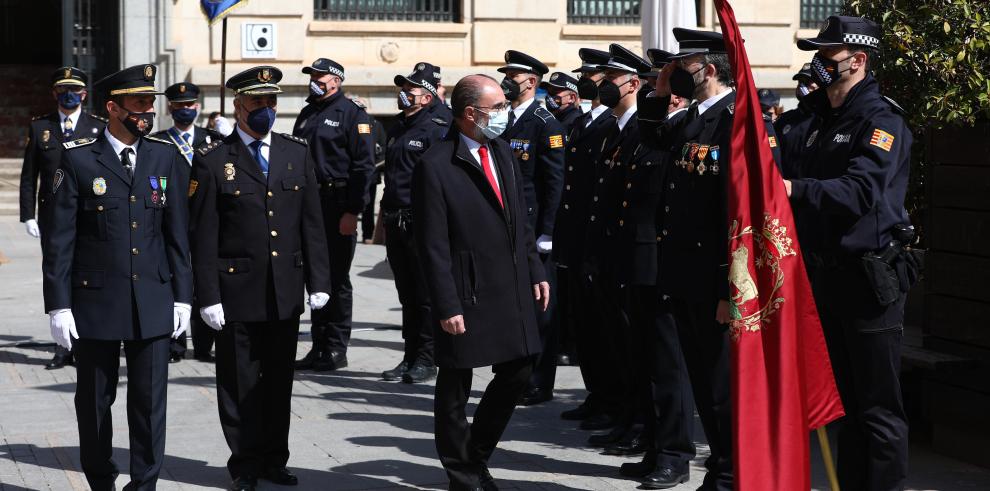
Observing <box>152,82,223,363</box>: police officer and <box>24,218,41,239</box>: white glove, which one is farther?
<box>152,82,223,363</box>: police officer

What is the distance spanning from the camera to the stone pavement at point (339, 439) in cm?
658

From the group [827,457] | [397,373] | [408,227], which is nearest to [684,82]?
[827,457]

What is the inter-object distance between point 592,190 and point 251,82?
7.29 ft

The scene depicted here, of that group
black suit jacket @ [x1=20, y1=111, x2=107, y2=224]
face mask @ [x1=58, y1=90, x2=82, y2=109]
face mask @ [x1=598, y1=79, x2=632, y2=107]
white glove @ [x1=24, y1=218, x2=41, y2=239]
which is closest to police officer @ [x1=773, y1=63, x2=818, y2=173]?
face mask @ [x1=598, y1=79, x2=632, y2=107]

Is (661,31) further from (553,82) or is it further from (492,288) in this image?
(492,288)

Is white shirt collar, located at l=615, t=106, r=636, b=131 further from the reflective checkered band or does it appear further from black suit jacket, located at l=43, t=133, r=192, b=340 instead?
black suit jacket, located at l=43, t=133, r=192, b=340

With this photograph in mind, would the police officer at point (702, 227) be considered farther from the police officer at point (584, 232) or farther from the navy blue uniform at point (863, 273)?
the police officer at point (584, 232)

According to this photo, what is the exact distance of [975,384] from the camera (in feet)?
21.5

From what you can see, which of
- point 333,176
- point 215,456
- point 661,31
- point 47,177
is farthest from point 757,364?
point 47,177

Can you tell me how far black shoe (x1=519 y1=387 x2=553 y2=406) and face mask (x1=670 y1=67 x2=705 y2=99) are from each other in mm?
2954

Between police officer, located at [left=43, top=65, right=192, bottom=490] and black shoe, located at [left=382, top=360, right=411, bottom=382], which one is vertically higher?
police officer, located at [left=43, top=65, right=192, bottom=490]

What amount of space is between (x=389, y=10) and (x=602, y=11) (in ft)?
10.9

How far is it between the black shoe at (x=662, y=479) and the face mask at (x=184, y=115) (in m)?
4.97

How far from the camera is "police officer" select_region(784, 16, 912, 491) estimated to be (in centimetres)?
539
